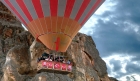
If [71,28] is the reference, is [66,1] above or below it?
above

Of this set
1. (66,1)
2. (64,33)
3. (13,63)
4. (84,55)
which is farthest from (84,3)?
(84,55)

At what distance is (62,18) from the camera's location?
12.4 metres

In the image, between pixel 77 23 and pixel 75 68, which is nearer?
pixel 77 23

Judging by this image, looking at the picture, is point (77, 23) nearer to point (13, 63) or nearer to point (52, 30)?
point (52, 30)

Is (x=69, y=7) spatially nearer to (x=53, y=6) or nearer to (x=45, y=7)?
(x=53, y=6)

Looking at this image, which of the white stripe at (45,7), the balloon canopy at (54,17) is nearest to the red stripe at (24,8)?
the balloon canopy at (54,17)

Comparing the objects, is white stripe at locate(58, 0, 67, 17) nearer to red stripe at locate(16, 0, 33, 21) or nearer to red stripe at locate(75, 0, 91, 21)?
red stripe at locate(75, 0, 91, 21)

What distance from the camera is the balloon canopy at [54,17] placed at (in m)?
Result: 12.2

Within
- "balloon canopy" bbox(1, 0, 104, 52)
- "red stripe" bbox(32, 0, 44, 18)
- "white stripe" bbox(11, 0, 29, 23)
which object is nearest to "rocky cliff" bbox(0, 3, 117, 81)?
"white stripe" bbox(11, 0, 29, 23)

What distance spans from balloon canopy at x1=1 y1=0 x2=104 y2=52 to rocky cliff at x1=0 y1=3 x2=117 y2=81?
22.0ft

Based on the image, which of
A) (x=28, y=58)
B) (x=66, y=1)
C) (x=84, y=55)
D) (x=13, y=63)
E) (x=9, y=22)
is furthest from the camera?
(x=9, y=22)

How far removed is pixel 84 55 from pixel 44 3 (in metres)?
15.7

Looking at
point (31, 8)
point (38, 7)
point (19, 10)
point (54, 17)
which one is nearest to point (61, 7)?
point (54, 17)

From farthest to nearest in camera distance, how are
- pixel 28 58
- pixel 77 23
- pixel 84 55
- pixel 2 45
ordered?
pixel 84 55
pixel 2 45
pixel 28 58
pixel 77 23
